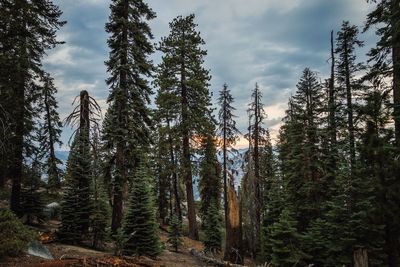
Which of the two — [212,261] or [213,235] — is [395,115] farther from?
[213,235]

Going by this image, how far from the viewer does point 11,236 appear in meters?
9.73

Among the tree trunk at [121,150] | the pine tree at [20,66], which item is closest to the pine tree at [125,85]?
the tree trunk at [121,150]

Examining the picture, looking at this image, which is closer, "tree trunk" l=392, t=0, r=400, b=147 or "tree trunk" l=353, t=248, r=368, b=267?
"tree trunk" l=353, t=248, r=368, b=267

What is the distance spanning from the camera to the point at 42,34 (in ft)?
59.4

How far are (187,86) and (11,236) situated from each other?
56.7ft

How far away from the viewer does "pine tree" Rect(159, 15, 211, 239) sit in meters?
24.4

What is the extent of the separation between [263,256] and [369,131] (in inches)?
477

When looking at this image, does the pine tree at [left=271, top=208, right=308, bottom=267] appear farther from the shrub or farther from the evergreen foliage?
the shrub

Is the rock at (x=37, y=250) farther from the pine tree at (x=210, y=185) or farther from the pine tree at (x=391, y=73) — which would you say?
the pine tree at (x=210, y=185)

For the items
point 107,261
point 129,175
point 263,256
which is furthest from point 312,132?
point 107,261

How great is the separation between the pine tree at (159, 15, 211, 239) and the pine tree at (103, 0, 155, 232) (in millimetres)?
4603

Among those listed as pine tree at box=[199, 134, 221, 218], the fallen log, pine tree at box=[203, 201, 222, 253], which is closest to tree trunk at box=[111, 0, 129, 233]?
A: the fallen log

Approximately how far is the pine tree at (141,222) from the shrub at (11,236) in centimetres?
527

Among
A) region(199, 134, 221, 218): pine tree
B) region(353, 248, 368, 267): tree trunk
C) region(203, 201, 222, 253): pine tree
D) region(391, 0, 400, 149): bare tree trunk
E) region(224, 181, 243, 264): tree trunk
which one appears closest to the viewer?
region(353, 248, 368, 267): tree trunk
